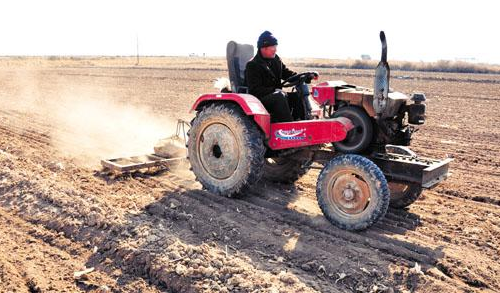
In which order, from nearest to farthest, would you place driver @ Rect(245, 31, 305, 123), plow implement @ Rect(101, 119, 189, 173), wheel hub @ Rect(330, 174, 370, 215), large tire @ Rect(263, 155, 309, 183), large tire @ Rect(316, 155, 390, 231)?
large tire @ Rect(316, 155, 390, 231) < wheel hub @ Rect(330, 174, 370, 215) < driver @ Rect(245, 31, 305, 123) < large tire @ Rect(263, 155, 309, 183) < plow implement @ Rect(101, 119, 189, 173)

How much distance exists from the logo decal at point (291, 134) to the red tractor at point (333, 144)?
0.01m

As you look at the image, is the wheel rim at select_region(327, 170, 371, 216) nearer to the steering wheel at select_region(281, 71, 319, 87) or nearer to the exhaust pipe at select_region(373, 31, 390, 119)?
the exhaust pipe at select_region(373, 31, 390, 119)

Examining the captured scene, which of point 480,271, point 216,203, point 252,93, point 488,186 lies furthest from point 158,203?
point 488,186

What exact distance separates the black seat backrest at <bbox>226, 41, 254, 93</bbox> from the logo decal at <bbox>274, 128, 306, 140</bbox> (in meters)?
0.99

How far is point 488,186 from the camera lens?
21.4 feet

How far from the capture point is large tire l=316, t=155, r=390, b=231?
14.7 feet

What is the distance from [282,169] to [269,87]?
3.86ft

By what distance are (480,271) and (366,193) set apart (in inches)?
46.1

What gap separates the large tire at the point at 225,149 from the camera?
5.25m

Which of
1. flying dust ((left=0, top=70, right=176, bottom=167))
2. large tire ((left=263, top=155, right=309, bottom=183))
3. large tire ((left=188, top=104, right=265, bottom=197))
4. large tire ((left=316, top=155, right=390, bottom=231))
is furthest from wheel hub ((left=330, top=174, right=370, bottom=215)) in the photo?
flying dust ((left=0, top=70, right=176, bottom=167))

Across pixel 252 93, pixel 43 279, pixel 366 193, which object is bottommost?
pixel 43 279

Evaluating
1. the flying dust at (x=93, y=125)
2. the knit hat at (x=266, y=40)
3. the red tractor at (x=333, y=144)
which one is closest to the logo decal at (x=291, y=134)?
the red tractor at (x=333, y=144)

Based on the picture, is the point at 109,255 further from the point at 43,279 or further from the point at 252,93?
the point at 252,93

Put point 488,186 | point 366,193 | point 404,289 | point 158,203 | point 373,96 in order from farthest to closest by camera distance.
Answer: point 488,186 → point 158,203 → point 373,96 → point 366,193 → point 404,289
